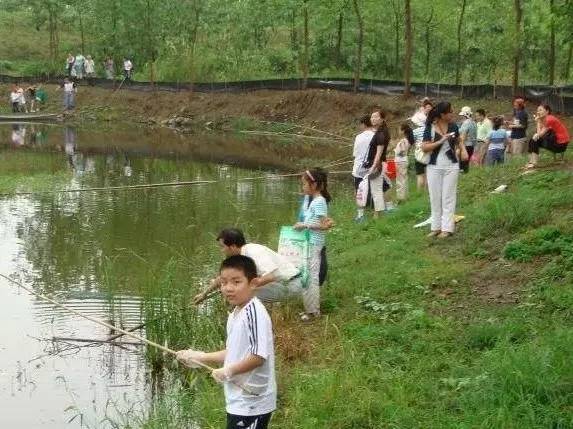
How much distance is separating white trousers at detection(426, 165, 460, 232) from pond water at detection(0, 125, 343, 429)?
9.45 feet

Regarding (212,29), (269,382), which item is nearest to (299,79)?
(212,29)

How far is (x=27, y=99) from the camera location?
141ft

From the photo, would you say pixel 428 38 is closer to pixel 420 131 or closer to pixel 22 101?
pixel 22 101

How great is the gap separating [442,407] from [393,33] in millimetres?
34249

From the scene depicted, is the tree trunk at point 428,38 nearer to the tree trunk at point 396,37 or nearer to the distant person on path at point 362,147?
the tree trunk at point 396,37

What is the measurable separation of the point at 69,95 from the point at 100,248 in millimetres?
29618

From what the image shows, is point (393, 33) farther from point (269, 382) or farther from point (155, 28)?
point (269, 382)

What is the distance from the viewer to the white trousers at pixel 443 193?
33.7ft

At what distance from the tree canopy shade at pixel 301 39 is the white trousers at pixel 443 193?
19.9m

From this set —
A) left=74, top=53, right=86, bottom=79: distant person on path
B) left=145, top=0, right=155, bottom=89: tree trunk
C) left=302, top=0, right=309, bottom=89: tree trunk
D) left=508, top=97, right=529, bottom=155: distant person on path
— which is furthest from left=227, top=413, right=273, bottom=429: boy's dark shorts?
left=74, top=53, right=86, bottom=79: distant person on path

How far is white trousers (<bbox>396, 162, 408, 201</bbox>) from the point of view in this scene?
1403cm

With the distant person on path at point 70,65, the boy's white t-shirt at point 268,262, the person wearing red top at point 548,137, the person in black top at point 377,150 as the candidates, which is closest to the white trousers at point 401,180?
the person in black top at point 377,150

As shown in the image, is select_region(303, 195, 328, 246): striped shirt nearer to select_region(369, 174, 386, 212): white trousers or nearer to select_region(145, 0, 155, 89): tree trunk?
select_region(369, 174, 386, 212): white trousers

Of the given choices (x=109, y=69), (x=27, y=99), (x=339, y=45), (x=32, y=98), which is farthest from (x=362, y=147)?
(x=109, y=69)
